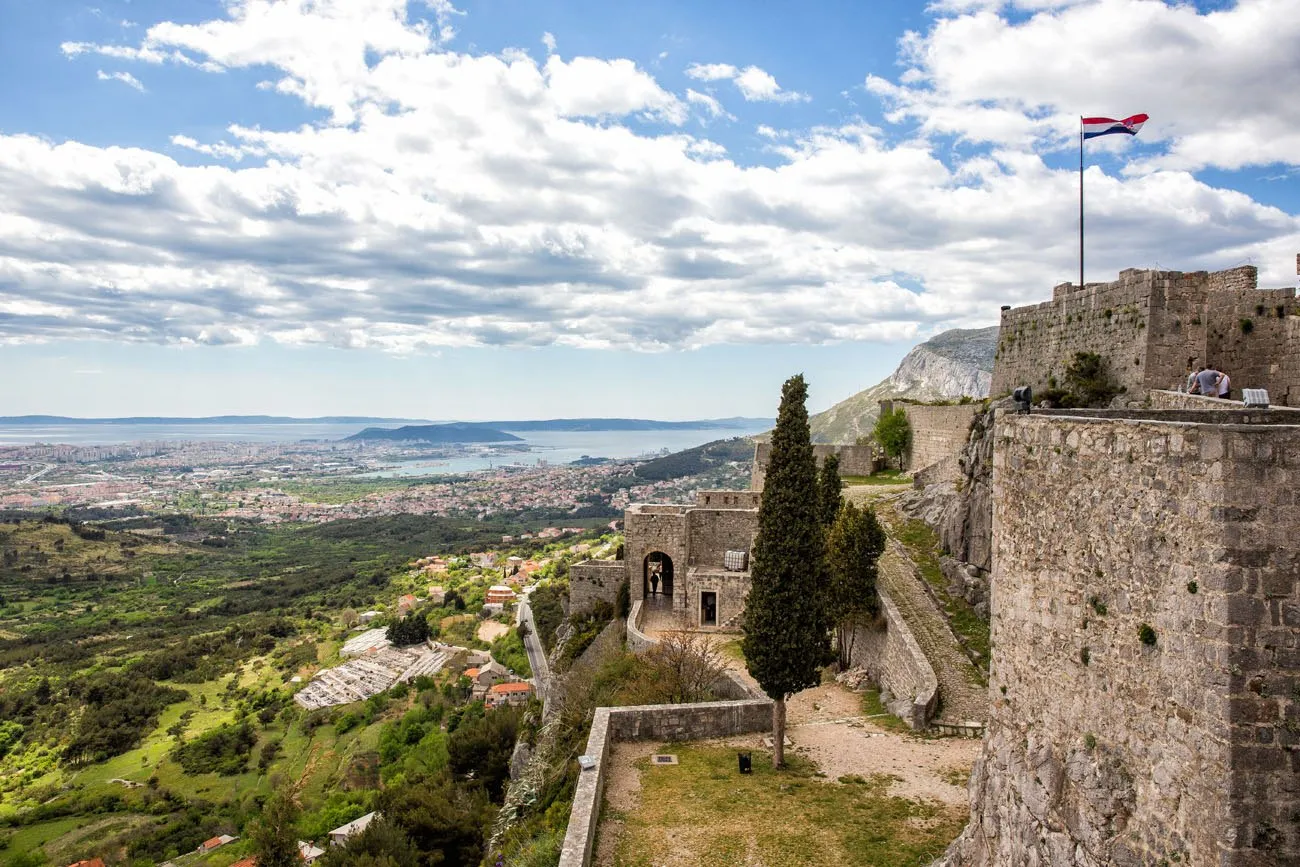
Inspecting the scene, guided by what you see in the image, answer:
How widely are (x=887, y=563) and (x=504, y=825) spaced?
484 inches

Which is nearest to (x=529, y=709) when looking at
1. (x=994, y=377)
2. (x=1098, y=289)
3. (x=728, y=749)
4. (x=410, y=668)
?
(x=728, y=749)

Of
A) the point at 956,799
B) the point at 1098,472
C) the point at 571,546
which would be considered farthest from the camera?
the point at 571,546

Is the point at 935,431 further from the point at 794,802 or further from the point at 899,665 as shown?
the point at 794,802

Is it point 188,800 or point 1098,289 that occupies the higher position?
point 1098,289

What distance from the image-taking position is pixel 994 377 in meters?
21.5

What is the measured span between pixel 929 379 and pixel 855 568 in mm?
154771

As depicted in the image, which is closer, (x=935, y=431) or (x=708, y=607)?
(x=708, y=607)

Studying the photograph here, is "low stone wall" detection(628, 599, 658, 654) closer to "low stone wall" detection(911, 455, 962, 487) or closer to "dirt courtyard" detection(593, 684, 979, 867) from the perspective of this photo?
"dirt courtyard" detection(593, 684, 979, 867)

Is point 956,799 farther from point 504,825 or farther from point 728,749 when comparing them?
point 504,825

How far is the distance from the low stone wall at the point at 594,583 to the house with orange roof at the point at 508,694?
18349mm

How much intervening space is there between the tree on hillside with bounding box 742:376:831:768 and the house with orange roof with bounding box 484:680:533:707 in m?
33.5

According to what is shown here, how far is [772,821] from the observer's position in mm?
11320

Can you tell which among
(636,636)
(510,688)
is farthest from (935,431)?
(510,688)

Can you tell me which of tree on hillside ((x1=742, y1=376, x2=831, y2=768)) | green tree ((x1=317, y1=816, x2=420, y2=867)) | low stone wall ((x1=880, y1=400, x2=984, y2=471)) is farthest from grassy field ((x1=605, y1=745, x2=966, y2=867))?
low stone wall ((x1=880, y1=400, x2=984, y2=471))
